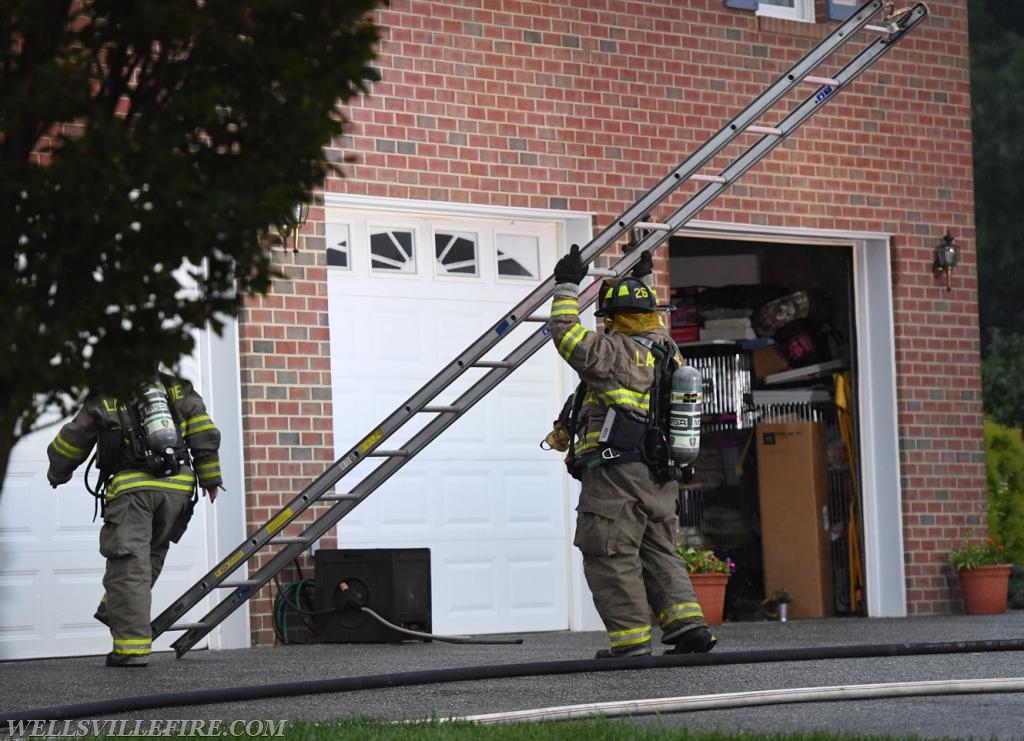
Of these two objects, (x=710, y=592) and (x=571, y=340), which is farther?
(x=710, y=592)

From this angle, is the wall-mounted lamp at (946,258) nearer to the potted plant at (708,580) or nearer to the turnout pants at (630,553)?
the potted plant at (708,580)

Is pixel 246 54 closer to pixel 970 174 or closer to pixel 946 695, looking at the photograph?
pixel 946 695

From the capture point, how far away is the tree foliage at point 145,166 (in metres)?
4.29

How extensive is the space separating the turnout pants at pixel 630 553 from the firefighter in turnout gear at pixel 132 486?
2238 millimetres

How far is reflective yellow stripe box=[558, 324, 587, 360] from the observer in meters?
8.57

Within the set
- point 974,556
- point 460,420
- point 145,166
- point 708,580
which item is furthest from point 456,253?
point 145,166

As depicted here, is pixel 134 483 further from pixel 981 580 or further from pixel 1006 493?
pixel 1006 493

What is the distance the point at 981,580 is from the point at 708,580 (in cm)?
255

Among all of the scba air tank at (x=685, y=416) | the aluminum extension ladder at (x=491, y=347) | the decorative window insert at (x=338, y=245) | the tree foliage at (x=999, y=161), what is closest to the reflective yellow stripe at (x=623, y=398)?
the scba air tank at (x=685, y=416)

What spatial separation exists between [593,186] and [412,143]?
1.45 meters

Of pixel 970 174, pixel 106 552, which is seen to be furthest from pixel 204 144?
pixel 970 174

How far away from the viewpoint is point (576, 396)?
29.7 ft

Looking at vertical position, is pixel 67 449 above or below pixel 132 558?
above

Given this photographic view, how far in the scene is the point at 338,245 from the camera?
1195cm
